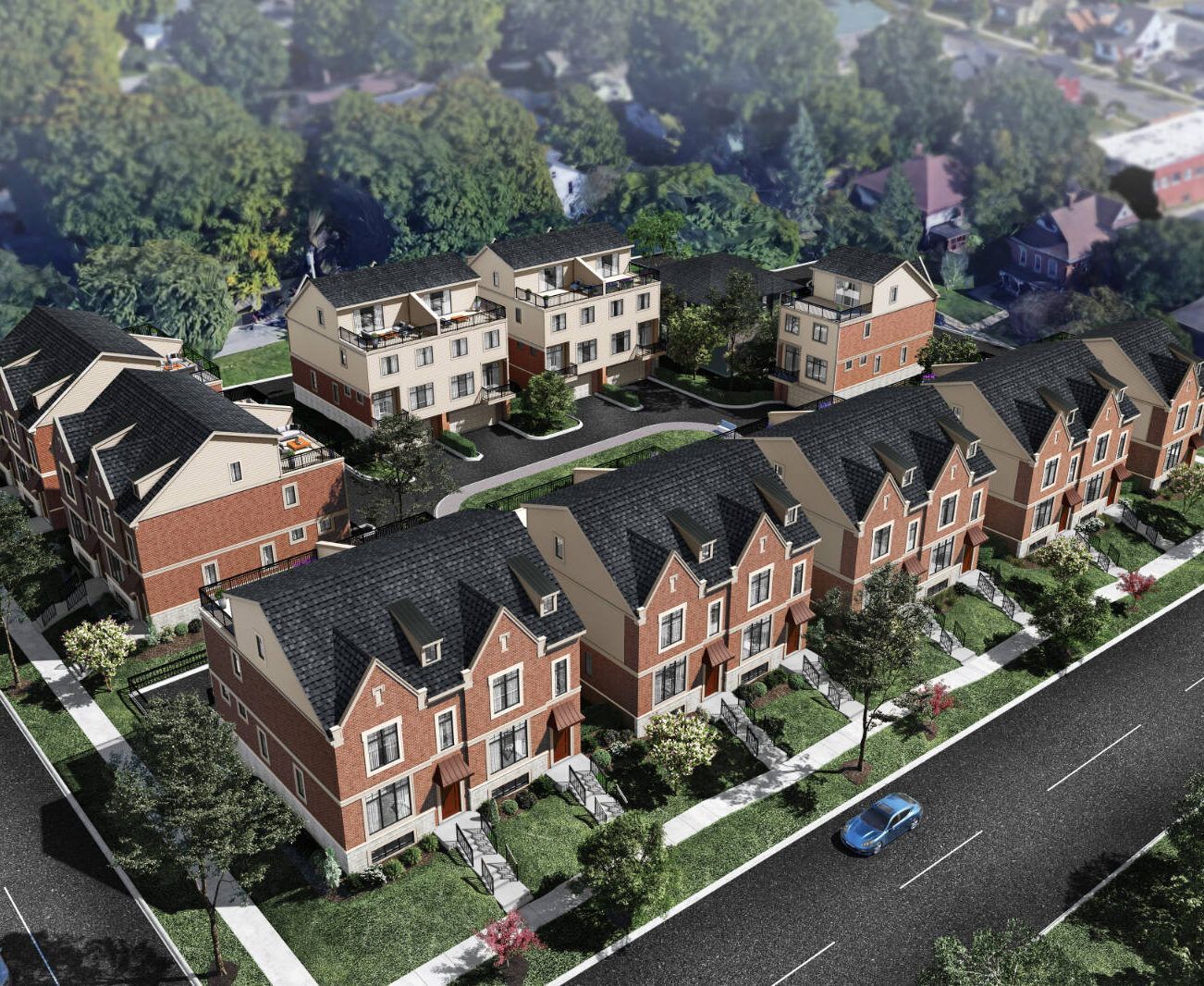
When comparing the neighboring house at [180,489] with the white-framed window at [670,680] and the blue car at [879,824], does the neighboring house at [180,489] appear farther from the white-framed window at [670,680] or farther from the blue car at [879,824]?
the blue car at [879,824]

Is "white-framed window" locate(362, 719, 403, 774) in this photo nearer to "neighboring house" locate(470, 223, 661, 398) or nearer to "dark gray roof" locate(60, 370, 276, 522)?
"dark gray roof" locate(60, 370, 276, 522)

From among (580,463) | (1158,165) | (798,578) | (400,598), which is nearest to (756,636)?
(798,578)

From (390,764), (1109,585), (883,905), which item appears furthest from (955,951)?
(1109,585)

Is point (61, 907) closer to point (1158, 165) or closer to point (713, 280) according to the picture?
point (713, 280)

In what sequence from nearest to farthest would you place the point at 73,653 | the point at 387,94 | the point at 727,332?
the point at 73,653
the point at 727,332
the point at 387,94

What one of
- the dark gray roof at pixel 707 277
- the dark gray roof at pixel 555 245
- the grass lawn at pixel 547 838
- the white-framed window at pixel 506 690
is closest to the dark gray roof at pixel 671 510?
the white-framed window at pixel 506 690

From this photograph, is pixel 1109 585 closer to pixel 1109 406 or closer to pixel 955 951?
pixel 1109 406

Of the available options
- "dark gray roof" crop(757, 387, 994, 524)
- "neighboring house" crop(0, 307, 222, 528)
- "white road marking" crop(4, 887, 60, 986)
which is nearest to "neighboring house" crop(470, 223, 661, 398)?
"neighboring house" crop(0, 307, 222, 528)
